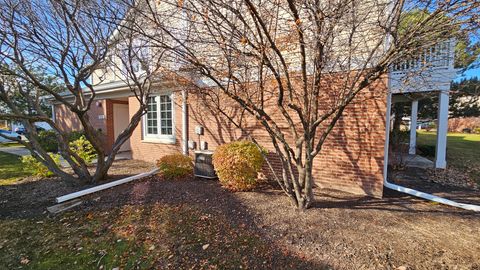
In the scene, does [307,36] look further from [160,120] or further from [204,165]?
[160,120]

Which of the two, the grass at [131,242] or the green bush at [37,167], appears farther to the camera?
the green bush at [37,167]

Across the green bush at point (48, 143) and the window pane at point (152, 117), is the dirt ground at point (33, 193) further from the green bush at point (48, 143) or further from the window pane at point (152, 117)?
the green bush at point (48, 143)

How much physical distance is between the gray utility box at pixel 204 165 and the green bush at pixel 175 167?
0.36m

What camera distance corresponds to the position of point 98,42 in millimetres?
5680

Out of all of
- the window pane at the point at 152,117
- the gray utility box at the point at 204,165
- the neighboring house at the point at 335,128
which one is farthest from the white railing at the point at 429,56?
the window pane at the point at 152,117

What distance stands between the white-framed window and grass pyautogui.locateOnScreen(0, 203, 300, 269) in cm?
463

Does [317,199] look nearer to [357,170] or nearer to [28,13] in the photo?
[357,170]

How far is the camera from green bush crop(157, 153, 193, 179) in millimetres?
6492

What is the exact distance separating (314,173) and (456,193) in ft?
10.6

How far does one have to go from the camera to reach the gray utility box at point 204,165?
20.6 feet

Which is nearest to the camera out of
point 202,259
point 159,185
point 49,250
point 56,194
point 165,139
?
point 202,259

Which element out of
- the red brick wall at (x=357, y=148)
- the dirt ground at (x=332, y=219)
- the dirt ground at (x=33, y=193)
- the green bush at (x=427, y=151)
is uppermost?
the red brick wall at (x=357, y=148)

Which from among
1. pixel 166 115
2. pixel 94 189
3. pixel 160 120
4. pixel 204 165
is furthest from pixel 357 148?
pixel 160 120

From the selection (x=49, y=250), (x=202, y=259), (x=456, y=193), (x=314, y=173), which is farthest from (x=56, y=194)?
(x=456, y=193)
